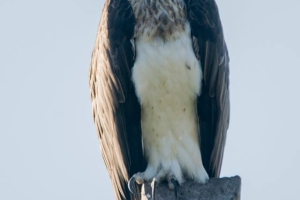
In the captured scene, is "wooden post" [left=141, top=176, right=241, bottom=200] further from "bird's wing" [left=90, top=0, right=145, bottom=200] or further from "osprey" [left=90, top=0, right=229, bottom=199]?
"bird's wing" [left=90, top=0, right=145, bottom=200]

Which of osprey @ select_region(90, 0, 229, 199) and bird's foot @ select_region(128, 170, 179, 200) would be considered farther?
osprey @ select_region(90, 0, 229, 199)

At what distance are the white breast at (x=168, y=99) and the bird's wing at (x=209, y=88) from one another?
5.9 inches

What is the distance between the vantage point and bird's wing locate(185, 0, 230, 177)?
23.3 feet

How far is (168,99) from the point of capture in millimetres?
6828

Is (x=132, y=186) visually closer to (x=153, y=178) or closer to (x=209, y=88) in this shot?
(x=153, y=178)

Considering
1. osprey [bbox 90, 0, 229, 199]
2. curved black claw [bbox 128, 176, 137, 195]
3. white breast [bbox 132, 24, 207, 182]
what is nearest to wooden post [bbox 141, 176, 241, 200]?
curved black claw [bbox 128, 176, 137, 195]

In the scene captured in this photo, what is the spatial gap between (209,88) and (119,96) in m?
0.93

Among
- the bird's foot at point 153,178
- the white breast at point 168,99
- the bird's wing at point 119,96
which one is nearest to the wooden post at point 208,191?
the bird's foot at point 153,178

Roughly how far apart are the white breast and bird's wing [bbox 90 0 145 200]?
11 cm

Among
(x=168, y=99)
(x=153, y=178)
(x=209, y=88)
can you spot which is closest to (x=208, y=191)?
(x=153, y=178)

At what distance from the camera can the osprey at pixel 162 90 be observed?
6840 mm

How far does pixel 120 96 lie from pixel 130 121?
0.92 feet

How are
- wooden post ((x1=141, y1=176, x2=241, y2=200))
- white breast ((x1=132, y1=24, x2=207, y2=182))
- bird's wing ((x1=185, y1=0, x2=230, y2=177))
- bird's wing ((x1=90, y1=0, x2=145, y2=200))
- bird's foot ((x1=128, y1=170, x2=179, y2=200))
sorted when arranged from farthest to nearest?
bird's wing ((x1=185, y1=0, x2=230, y2=177)) → bird's wing ((x1=90, y1=0, x2=145, y2=200)) → white breast ((x1=132, y1=24, x2=207, y2=182)) → bird's foot ((x1=128, y1=170, x2=179, y2=200)) → wooden post ((x1=141, y1=176, x2=241, y2=200))

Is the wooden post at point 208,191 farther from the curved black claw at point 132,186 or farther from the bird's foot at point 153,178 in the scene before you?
the curved black claw at point 132,186
